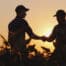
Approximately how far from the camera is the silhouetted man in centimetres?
3062

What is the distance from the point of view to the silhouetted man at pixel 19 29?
30.6 m

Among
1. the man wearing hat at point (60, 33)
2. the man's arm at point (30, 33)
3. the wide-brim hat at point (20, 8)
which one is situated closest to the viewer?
the man wearing hat at point (60, 33)

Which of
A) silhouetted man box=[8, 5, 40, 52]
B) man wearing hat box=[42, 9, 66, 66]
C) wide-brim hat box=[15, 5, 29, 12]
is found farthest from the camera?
wide-brim hat box=[15, 5, 29, 12]

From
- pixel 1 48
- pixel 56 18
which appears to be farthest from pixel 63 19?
pixel 1 48

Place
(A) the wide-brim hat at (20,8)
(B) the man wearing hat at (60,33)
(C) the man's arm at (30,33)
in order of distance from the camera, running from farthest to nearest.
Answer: (C) the man's arm at (30,33) < (A) the wide-brim hat at (20,8) < (B) the man wearing hat at (60,33)

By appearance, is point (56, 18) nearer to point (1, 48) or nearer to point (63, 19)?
point (63, 19)

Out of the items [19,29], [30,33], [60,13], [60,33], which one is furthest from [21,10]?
[60,33]

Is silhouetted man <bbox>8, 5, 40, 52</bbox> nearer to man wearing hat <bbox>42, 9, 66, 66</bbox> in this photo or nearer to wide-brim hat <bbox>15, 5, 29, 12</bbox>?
wide-brim hat <bbox>15, 5, 29, 12</bbox>

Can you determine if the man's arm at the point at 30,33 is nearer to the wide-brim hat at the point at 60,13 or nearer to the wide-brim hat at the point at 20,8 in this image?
the wide-brim hat at the point at 20,8

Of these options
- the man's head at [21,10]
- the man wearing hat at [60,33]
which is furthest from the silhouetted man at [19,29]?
the man wearing hat at [60,33]

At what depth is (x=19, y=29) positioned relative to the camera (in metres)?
30.8

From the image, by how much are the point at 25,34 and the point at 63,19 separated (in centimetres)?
144

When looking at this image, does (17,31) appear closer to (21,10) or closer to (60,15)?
(21,10)

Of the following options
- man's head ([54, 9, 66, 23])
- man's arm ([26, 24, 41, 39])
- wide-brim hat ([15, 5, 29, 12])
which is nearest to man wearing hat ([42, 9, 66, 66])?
man's head ([54, 9, 66, 23])
